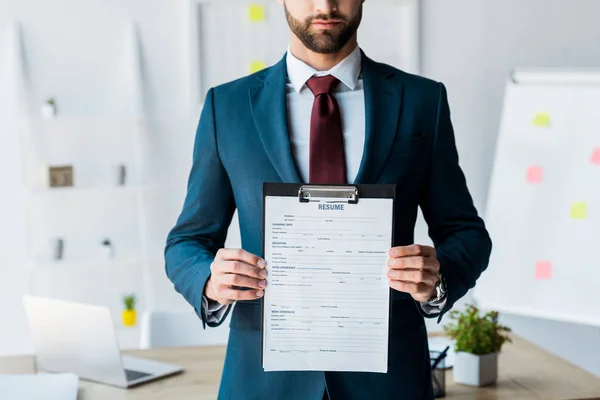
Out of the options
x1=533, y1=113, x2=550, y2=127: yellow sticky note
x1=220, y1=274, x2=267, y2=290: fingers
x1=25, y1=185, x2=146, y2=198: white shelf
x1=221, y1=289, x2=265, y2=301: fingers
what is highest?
x1=533, y1=113, x2=550, y2=127: yellow sticky note

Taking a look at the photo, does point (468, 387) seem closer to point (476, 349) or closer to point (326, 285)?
point (476, 349)

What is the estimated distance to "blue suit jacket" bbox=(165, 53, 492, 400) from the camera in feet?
4.93

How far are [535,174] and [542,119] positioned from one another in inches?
10.8

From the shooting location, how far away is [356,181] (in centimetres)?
147

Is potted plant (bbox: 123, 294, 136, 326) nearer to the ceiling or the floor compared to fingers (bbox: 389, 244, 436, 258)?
nearer to the floor

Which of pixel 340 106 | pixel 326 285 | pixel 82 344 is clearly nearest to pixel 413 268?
pixel 326 285

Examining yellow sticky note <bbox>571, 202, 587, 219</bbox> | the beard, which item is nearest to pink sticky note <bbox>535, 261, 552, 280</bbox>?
yellow sticky note <bbox>571, 202, 587, 219</bbox>

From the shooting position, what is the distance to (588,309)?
3850 millimetres

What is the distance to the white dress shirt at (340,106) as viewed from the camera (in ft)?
5.03

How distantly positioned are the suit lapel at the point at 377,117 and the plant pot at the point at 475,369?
0.97 meters

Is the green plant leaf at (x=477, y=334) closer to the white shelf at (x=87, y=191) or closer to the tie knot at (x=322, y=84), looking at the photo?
the tie knot at (x=322, y=84)

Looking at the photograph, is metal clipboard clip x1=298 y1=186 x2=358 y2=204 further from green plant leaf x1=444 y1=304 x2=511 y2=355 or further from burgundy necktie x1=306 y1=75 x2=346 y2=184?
green plant leaf x1=444 y1=304 x2=511 y2=355

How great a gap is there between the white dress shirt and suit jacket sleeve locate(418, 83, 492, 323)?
16cm

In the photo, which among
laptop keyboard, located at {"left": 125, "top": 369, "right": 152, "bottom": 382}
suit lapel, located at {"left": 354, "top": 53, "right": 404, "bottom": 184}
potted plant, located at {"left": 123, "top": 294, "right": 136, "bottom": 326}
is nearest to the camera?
suit lapel, located at {"left": 354, "top": 53, "right": 404, "bottom": 184}
